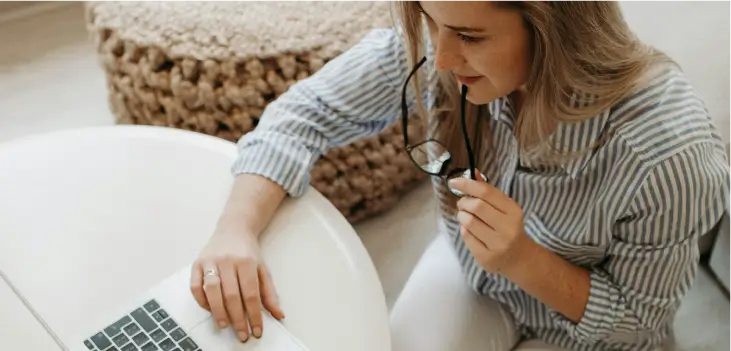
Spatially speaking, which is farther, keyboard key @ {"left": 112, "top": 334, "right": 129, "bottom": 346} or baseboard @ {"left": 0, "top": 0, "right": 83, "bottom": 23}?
baseboard @ {"left": 0, "top": 0, "right": 83, "bottom": 23}

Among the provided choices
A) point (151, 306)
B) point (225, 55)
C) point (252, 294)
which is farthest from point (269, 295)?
point (225, 55)

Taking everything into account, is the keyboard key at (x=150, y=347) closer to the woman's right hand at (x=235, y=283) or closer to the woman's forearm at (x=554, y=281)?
the woman's right hand at (x=235, y=283)

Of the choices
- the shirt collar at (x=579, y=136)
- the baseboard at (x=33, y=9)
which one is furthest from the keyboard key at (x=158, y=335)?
the baseboard at (x=33, y=9)

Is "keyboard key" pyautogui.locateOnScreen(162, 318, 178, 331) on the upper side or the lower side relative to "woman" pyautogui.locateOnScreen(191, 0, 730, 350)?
lower

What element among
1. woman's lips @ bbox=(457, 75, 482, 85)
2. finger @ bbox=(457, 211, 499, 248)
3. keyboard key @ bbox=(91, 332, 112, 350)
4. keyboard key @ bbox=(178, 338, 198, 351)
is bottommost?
keyboard key @ bbox=(91, 332, 112, 350)

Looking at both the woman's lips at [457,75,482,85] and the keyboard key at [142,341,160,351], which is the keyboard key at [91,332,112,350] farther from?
the woman's lips at [457,75,482,85]

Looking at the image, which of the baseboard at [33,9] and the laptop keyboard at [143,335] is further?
the baseboard at [33,9]

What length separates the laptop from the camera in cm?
75

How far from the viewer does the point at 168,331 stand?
30.0 inches

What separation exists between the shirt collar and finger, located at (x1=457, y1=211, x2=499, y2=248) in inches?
4.5

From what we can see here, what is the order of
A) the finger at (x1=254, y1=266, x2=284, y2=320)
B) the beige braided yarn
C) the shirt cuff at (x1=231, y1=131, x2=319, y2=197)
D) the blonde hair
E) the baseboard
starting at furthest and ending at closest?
the baseboard < the beige braided yarn < the shirt cuff at (x1=231, y1=131, x2=319, y2=197) < the finger at (x1=254, y1=266, x2=284, y2=320) < the blonde hair

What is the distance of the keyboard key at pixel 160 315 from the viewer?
2.55ft

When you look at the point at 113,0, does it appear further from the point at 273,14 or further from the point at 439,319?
the point at 439,319

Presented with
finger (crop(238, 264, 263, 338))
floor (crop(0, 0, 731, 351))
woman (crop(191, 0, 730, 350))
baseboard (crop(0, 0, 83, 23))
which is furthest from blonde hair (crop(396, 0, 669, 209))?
baseboard (crop(0, 0, 83, 23))
